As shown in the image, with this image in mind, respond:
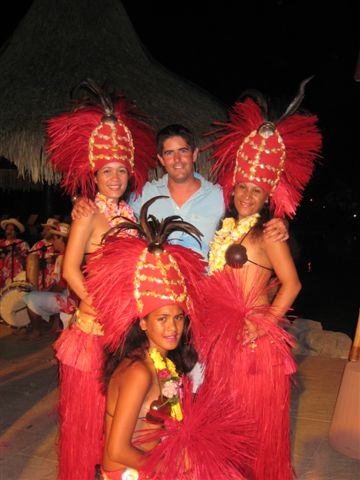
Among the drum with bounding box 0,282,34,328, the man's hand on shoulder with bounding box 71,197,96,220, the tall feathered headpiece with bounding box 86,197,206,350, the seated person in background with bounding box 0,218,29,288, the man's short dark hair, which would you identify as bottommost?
the drum with bounding box 0,282,34,328

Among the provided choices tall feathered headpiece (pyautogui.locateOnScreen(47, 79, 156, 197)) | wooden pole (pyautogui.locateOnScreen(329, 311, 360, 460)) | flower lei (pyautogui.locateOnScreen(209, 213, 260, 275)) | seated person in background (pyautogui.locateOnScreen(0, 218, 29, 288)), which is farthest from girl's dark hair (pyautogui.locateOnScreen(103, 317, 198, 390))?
seated person in background (pyautogui.locateOnScreen(0, 218, 29, 288))

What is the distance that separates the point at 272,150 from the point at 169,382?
112cm

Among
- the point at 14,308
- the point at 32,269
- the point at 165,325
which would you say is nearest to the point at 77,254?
the point at 165,325

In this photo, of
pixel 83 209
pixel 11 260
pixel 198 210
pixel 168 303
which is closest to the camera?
pixel 168 303

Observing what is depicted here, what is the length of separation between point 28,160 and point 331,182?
25.5 m

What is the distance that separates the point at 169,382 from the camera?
1957mm

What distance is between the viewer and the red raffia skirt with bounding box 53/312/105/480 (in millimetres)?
2434

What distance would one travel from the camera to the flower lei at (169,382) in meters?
1.95

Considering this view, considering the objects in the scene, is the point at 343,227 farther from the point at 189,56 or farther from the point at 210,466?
the point at 210,466

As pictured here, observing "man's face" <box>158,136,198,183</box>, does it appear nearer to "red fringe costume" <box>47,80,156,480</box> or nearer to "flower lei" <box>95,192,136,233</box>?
"red fringe costume" <box>47,80,156,480</box>

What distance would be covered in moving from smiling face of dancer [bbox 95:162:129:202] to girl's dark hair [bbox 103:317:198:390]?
727mm

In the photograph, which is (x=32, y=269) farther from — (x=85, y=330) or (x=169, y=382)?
(x=169, y=382)

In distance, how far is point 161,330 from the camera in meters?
1.97

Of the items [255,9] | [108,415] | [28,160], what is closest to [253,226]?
[108,415]
